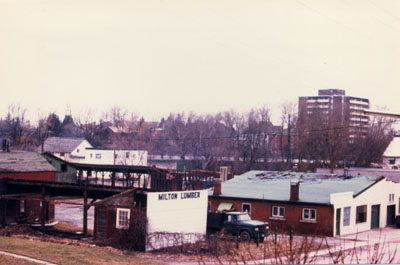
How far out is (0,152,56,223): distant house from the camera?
1522 inches

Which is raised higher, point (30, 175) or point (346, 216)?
point (30, 175)

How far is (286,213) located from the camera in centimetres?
3791

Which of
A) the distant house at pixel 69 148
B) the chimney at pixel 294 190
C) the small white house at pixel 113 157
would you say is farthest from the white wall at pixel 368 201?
the distant house at pixel 69 148

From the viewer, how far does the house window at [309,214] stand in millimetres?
36812

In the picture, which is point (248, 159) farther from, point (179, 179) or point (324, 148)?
point (179, 179)

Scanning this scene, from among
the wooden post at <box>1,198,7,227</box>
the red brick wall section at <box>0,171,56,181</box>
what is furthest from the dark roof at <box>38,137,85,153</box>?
the wooden post at <box>1,198,7,227</box>

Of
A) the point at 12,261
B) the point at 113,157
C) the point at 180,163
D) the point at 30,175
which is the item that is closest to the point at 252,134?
the point at 180,163

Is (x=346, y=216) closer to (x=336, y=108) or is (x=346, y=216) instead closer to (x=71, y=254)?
(x=71, y=254)

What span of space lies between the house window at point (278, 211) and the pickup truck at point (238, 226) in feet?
19.1

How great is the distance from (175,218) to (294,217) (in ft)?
36.3

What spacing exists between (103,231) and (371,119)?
271ft

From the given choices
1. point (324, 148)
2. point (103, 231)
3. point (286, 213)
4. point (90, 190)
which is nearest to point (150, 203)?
point (103, 231)

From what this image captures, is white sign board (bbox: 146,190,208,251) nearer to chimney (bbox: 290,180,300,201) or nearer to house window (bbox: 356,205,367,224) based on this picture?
chimney (bbox: 290,180,300,201)

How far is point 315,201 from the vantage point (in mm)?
36844
